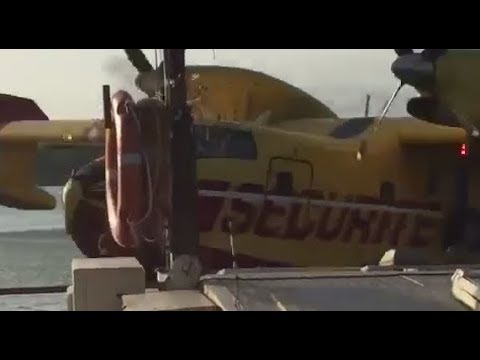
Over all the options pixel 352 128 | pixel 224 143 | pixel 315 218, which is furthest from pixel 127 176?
pixel 352 128

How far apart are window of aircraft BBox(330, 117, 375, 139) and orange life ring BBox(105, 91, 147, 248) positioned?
7566 millimetres

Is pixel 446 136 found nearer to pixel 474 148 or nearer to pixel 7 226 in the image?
pixel 474 148

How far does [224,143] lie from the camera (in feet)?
45.9

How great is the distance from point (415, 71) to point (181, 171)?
3759mm

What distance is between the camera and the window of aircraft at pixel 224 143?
45.3 feet

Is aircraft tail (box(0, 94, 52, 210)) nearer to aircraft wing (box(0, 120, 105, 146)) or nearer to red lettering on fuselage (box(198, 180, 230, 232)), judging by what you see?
aircraft wing (box(0, 120, 105, 146))

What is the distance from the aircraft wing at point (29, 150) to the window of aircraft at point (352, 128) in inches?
141

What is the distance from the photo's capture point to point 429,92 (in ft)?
33.1

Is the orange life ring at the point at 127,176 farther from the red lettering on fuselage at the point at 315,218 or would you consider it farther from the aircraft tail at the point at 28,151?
→ the aircraft tail at the point at 28,151

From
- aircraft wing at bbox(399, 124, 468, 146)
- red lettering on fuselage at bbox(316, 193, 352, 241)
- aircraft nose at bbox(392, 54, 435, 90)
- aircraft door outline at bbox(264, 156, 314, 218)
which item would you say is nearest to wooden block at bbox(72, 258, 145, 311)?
aircraft nose at bbox(392, 54, 435, 90)

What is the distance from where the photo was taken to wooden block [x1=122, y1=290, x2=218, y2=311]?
5621mm

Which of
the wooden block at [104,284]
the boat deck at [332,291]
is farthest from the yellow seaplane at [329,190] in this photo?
the wooden block at [104,284]

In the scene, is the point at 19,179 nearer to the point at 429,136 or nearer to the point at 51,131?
the point at 51,131
